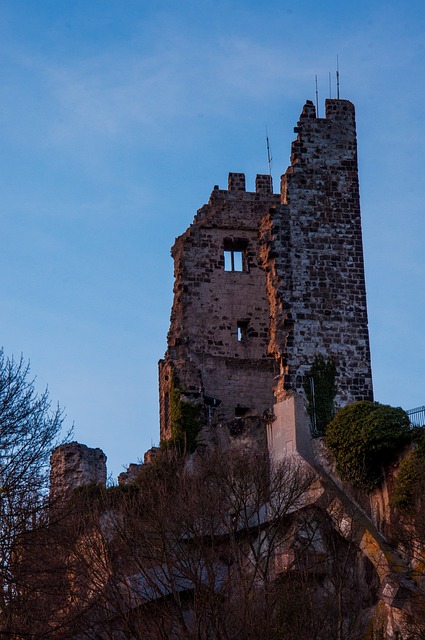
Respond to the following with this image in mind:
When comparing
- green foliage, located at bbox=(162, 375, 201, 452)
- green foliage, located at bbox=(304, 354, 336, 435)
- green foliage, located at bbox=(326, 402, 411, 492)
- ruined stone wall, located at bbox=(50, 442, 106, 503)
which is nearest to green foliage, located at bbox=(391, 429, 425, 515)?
green foliage, located at bbox=(326, 402, 411, 492)

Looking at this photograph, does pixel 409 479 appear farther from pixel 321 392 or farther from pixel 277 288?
pixel 277 288

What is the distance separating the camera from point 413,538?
3231cm

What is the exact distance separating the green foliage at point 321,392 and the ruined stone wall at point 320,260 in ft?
0.57

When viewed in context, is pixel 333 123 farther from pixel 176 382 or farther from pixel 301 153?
pixel 176 382

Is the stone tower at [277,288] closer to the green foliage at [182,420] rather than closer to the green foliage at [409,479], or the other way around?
the green foliage at [182,420]

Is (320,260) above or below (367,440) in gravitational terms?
above

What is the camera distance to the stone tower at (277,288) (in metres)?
40.0

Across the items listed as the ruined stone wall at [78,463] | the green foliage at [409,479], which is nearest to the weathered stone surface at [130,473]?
the ruined stone wall at [78,463]

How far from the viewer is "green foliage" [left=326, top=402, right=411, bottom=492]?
3538 cm

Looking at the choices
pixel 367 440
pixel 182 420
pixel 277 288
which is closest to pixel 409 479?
pixel 367 440

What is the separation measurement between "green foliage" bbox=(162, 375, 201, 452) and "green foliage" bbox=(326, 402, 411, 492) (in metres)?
5.53

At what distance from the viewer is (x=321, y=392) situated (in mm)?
39219

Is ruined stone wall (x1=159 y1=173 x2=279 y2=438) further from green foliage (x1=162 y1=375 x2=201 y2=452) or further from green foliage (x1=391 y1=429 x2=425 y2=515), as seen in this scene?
green foliage (x1=391 y1=429 x2=425 y2=515)

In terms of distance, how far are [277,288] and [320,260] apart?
1.56 meters
